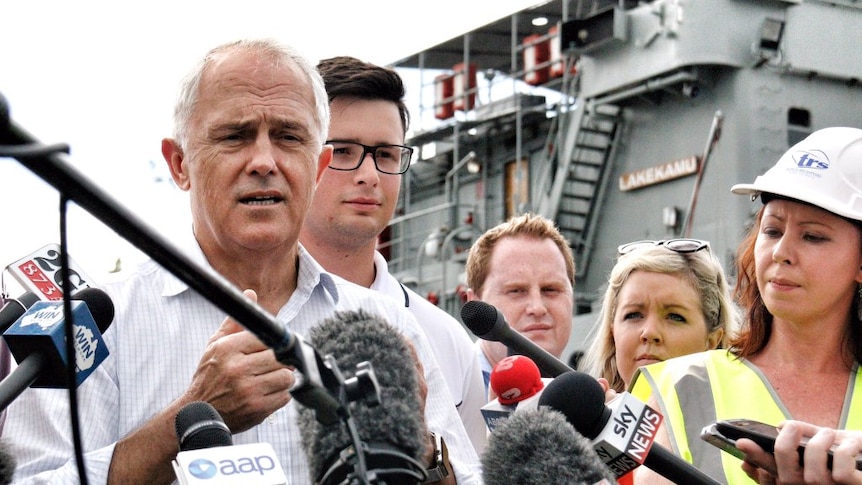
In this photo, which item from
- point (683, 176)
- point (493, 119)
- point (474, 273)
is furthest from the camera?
point (493, 119)

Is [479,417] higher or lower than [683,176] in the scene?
higher

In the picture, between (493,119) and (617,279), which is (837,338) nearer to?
(617,279)

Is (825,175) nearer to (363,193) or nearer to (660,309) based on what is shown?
(660,309)

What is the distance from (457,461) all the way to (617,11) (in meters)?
16.3

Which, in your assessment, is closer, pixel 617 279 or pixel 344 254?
pixel 344 254

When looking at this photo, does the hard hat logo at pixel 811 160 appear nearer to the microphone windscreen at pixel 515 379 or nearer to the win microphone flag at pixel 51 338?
the microphone windscreen at pixel 515 379

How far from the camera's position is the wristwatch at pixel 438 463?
2.51m

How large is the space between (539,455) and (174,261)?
764 millimetres

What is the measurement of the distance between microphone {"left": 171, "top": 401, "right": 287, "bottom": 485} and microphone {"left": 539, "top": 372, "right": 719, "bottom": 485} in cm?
67

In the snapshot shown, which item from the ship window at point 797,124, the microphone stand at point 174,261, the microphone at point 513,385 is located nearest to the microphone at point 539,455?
the microphone stand at point 174,261

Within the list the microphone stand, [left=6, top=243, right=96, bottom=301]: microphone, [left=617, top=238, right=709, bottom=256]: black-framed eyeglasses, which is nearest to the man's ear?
[left=6, top=243, right=96, bottom=301]: microphone

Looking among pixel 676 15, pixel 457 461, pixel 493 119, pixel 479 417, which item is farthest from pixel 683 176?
pixel 457 461

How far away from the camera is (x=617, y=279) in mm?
4898

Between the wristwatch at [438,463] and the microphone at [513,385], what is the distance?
14cm
